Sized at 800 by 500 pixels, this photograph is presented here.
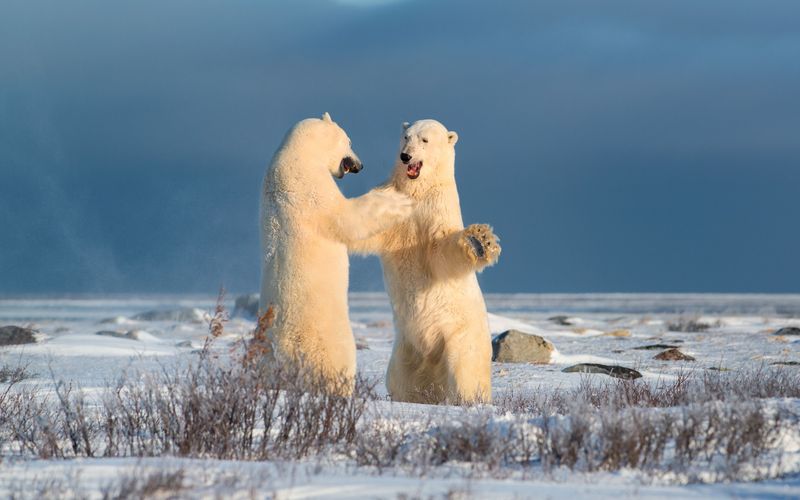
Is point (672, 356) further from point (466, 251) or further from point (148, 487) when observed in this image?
point (148, 487)

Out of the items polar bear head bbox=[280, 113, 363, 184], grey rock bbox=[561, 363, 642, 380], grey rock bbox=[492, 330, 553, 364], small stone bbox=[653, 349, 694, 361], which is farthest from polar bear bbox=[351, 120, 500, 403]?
small stone bbox=[653, 349, 694, 361]

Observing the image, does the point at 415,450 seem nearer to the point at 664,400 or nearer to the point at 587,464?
the point at 587,464

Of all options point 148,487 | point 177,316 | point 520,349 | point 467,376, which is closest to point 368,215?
point 467,376

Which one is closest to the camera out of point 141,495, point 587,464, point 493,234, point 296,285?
point 141,495

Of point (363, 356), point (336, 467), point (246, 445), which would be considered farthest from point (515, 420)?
point (363, 356)

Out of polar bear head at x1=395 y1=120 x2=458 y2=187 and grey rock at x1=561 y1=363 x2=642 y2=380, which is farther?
grey rock at x1=561 y1=363 x2=642 y2=380

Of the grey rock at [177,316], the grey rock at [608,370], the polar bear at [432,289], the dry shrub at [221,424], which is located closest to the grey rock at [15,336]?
the grey rock at [608,370]

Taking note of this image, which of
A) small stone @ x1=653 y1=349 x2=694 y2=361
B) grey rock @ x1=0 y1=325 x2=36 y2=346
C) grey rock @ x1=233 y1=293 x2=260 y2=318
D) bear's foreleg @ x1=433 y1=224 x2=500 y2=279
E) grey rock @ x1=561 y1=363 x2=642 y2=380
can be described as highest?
grey rock @ x1=233 y1=293 x2=260 y2=318

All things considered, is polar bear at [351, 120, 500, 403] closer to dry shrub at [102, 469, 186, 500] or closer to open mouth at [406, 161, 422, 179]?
open mouth at [406, 161, 422, 179]

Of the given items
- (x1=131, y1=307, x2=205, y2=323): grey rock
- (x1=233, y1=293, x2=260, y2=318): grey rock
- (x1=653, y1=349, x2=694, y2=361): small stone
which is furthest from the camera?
(x1=233, y1=293, x2=260, y2=318): grey rock

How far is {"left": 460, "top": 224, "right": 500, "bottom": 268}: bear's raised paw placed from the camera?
6934 millimetres

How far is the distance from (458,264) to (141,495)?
12.5 feet

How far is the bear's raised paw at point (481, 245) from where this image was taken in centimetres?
693

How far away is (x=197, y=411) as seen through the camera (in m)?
4.88
